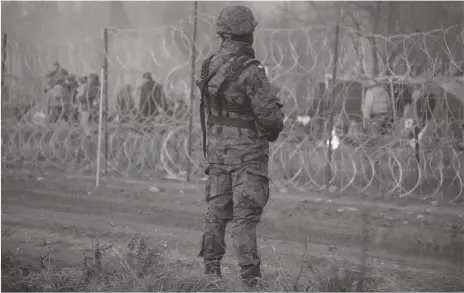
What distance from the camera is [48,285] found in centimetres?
353

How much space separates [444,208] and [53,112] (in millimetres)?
6038

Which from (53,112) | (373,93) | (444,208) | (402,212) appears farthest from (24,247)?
(373,93)

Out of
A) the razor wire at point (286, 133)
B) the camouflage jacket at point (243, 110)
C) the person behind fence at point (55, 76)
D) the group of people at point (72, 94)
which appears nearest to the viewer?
the camouflage jacket at point (243, 110)

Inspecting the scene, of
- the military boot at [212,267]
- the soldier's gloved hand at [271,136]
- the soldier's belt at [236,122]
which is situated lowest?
the military boot at [212,267]

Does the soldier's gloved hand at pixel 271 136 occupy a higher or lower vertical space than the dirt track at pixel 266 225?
higher

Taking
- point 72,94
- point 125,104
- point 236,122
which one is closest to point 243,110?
point 236,122

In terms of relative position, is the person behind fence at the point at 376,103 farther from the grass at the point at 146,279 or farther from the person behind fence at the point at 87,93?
the grass at the point at 146,279

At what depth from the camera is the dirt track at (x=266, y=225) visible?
4910 millimetres

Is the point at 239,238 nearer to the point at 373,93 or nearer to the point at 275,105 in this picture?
the point at 275,105

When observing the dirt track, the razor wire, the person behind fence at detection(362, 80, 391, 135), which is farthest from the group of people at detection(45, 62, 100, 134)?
the person behind fence at detection(362, 80, 391, 135)

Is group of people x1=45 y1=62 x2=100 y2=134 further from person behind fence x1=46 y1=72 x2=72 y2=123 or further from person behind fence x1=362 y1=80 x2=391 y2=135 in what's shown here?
person behind fence x1=362 y1=80 x2=391 y2=135

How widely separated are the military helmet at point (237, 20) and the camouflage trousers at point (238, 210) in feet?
2.47

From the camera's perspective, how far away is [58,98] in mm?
9430

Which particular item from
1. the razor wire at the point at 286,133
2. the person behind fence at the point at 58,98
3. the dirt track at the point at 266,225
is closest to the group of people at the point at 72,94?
the person behind fence at the point at 58,98
